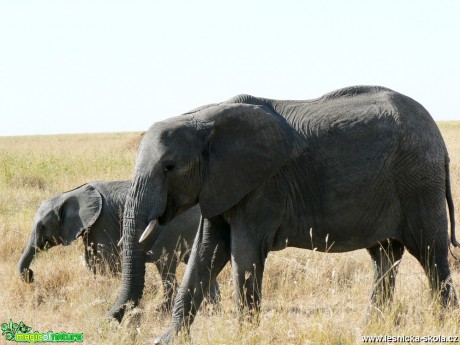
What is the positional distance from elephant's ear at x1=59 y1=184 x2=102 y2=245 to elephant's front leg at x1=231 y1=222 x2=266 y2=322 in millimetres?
2761

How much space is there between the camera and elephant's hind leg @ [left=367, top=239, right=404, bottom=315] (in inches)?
218

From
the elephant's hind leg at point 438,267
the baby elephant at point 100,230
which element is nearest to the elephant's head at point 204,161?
the elephant's hind leg at point 438,267

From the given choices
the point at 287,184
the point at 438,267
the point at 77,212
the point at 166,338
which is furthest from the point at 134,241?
the point at 77,212

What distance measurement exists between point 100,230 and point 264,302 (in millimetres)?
1859

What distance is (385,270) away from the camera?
5633mm

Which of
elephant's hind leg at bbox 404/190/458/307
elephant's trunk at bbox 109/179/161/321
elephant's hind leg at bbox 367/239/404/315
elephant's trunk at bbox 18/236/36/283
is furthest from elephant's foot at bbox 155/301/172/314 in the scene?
elephant's hind leg at bbox 404/190/458/307

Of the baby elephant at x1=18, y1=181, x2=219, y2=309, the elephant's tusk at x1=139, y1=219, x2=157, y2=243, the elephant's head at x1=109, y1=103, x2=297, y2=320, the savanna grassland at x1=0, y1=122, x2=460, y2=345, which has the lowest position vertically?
the savanna grassland at x1=0, y1=122, x2=460, y2=345

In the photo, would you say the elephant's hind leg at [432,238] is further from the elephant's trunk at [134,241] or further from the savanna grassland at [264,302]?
the elephant's trunk at [134,241]

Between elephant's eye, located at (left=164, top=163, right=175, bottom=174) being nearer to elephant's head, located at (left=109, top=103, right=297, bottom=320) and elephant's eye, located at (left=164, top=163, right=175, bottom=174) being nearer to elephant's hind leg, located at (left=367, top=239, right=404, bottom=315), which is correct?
elephant's head, located at (left=109, top=103, right=297, bottom=320)

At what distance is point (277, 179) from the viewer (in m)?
4.89

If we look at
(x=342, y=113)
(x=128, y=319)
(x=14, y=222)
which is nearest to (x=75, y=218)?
(x=14, y=222)

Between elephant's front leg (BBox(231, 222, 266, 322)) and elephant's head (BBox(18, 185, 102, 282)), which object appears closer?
elephant's front leg (BBox(231, 222, 266, 322))

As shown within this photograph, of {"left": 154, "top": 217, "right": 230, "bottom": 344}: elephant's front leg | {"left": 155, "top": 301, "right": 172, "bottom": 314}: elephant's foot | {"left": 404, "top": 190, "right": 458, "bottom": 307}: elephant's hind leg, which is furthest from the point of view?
{"left": 155, "top": 301, "right": 172, "bottom": 314}: elephant's foot

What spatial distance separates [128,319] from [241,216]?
1006 millimetres
